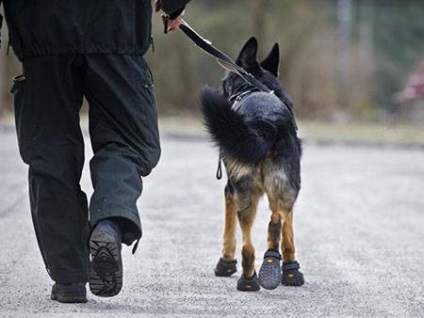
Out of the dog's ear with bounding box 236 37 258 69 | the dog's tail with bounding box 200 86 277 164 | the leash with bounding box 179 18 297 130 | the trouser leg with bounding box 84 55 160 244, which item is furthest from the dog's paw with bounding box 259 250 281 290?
the dog's ear with bounding box 236 37 258 69

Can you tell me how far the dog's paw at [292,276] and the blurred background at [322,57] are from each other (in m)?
15.3

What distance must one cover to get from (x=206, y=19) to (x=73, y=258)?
18.4m

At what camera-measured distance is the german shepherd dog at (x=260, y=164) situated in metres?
5.58

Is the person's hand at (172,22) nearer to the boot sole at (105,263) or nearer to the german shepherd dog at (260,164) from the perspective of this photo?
the german shepherd dog at (260,164)

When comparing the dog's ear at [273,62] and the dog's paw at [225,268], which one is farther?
the dog's ear at [273,62]

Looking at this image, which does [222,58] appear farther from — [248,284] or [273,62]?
[248,284]

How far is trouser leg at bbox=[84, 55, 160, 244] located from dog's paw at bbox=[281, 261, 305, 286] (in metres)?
1.27

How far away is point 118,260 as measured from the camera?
15.3ft

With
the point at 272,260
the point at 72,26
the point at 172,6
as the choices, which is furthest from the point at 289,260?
the point at 72,26

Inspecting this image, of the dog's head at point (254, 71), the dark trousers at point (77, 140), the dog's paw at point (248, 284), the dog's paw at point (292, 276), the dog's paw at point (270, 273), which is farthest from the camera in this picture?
the dog's head at point (254, 71)

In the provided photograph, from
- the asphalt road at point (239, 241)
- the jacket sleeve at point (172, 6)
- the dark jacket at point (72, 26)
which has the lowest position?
the asphalt road at point (239, 241)

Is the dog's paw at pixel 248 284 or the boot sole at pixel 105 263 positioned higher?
the boot sole at pixel 105 263

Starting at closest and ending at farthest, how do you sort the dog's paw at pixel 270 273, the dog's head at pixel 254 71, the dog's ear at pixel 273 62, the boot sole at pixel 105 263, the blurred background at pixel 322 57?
1. the boot sole at pixel 105 263
2. the dog's paw at pixel 270 273
3. the dog's head at pixel 254 71
4. the dog's ear at pixel 273 62
5. the blurred background at pixel 322 57

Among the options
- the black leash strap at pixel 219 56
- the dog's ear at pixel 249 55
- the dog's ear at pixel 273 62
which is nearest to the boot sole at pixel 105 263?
the black leash strap at pixel 219 56
